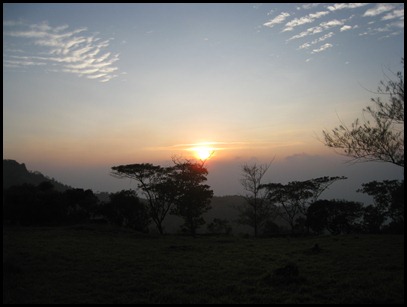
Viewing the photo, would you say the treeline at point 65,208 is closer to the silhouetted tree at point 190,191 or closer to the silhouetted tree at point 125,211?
the silhouetted tree at point 125,211

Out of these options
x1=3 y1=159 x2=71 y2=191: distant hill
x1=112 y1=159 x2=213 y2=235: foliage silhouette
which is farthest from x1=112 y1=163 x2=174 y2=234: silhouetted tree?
x1=3 y1=159 x2=71 y2=191: distant hill

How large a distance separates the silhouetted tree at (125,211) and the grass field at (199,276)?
67.9 feet

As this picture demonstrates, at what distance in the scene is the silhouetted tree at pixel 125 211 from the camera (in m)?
38.0

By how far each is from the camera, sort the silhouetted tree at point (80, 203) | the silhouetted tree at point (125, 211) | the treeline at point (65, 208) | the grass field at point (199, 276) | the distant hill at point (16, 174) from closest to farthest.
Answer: the grass field at point (199, 276), the treeline at point (65, 208), the silhouetted tree at point (80, 203), the silhouetted tree at point (125, 211), the distant hill at point (16, 174)

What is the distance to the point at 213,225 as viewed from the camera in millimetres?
43219

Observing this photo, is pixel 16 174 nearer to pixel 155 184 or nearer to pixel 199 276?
pixel 155 184

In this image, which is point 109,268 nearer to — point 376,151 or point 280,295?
point 280,295

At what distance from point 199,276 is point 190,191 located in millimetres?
22611

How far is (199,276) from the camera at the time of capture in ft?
37.6

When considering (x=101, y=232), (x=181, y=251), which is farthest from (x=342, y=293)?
(x=101, y=232)

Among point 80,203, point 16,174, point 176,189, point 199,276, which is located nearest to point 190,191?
point 176,189

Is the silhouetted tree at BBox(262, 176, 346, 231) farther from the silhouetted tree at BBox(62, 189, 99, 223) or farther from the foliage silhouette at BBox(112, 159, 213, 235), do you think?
the silhouetted tree at BBox(62, 189, 99, 223)

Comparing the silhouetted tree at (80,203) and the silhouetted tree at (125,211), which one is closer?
the silhouetted tree at (80,203)

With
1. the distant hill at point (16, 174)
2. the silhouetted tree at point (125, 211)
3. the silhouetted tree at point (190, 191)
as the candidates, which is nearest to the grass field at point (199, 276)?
the silhouetted tree at point (190, 191)
